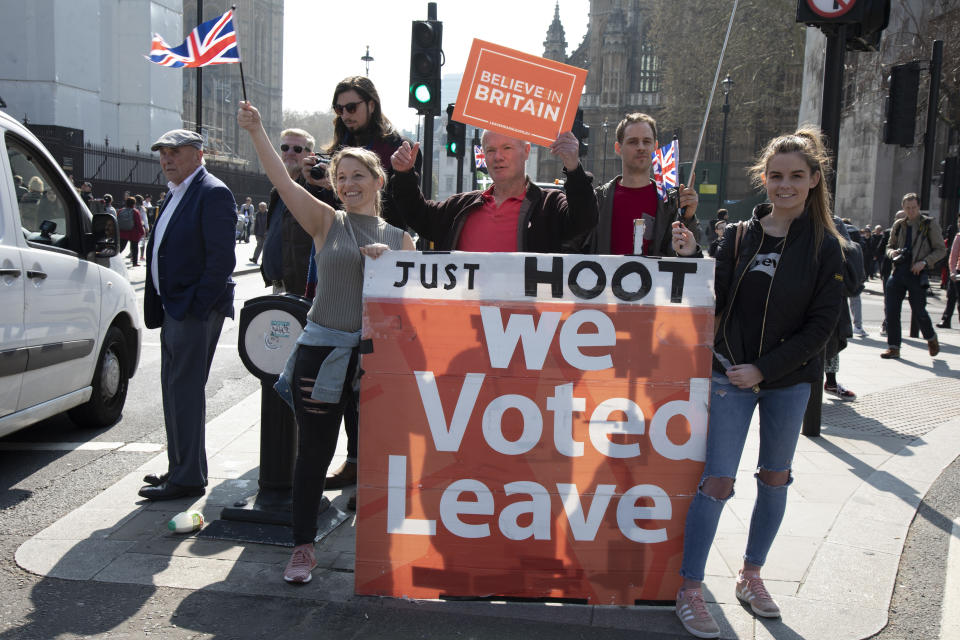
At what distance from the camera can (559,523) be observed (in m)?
3.45

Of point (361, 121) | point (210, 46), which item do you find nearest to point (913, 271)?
point (361, 121)

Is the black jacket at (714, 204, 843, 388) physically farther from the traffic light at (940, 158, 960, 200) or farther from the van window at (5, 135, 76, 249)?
the traffic light at (940, 158, 960, 200)

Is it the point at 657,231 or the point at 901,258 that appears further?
the point at 901,258

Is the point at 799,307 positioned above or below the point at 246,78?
below

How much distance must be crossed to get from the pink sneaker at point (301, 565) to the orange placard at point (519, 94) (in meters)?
2.00

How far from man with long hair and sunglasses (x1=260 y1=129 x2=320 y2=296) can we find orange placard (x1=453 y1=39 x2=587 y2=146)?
1468 mm

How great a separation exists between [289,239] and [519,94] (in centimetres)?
185

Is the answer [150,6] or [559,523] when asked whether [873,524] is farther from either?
[150,6]

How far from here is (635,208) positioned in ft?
14.0

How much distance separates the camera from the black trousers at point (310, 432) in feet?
12.0

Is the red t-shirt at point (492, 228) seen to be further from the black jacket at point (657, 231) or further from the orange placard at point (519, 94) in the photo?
the black jacket at point (657, 231)

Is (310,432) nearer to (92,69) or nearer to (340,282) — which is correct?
(340,282)

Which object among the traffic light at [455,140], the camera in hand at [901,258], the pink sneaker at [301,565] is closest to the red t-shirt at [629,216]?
the pink sneaker at [301,565]

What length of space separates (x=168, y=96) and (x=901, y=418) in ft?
128
